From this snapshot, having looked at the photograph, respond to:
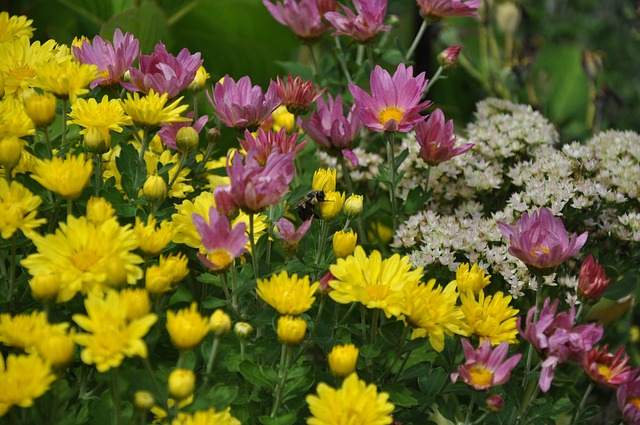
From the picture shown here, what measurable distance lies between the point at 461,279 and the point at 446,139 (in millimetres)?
211

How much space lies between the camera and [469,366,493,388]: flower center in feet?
2.32

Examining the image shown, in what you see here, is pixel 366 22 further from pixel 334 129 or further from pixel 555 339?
pixel 555 339

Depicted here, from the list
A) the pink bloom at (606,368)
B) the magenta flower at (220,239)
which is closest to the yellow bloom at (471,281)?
the pink bloom at (606,368)

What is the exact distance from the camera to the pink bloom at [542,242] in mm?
769

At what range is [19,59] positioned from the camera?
34.7 inches

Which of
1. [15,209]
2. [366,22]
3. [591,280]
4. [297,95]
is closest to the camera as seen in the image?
[15,209]

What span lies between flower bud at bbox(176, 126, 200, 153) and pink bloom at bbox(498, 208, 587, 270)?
32 cm

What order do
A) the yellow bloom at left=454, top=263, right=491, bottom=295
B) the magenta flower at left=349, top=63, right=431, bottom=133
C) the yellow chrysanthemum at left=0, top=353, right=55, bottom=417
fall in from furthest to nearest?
the magenta flower at left=349, top=63, right=431, bottom=133, the yellow bloom at left=454, top=263, right=491, bottom=295, the yellow chrysanthemum at left=0, top=353, right=55, bottom=417

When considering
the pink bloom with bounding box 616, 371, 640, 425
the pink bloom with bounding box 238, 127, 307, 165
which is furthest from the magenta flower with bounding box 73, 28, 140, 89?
the pink bloom with bounding box 616, 371, 640, 425

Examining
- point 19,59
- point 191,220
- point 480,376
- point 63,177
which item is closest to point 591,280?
point 480,376

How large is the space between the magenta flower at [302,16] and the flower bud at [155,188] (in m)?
0.41

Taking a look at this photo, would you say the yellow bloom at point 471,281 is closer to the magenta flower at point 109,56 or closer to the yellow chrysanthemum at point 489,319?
the yellow chrysanthemum at point 489,319

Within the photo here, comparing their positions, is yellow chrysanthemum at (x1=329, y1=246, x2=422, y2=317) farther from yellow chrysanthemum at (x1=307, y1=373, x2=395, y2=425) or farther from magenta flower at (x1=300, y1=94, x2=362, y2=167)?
magenta flower at (x1=300, y1=94, x2=362, y2=167)

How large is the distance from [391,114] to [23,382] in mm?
501
